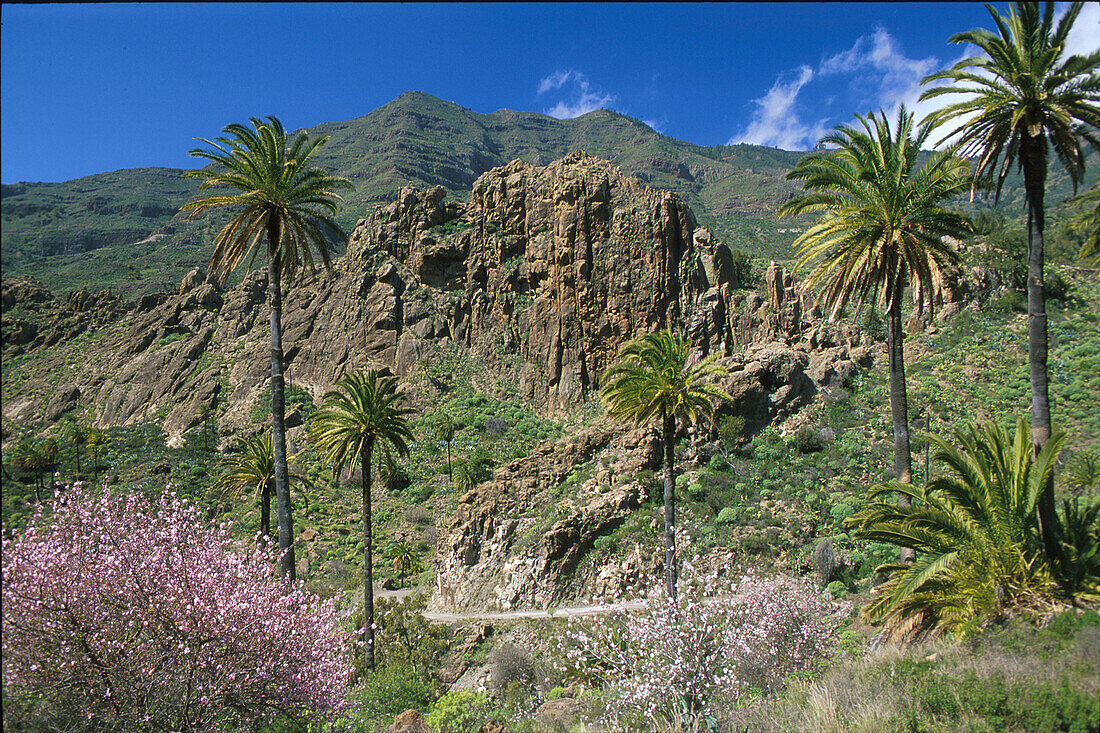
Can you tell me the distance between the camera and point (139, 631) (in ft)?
24.8

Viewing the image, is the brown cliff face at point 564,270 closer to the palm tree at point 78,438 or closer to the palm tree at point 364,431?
the palm tree at point 78,438

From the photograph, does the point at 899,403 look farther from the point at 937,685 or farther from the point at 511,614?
the point at 511,614

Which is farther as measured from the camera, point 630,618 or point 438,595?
point 438,595

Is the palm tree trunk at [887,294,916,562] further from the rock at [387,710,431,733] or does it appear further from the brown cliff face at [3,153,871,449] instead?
the brown cliff face at [3,153,871,449]

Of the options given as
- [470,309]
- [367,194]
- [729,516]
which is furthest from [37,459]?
[367,194]

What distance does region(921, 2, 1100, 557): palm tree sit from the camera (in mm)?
10727

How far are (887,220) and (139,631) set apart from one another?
16.7 meters

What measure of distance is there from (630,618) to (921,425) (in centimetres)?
2845

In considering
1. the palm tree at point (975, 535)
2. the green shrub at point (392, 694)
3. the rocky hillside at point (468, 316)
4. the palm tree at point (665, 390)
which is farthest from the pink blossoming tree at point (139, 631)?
the rocky hillside at point (468, 316)

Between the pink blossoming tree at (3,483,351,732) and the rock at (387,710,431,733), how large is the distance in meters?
1.60

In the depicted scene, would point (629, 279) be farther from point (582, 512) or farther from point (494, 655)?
point (494, 655)

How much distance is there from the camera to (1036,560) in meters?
9.84

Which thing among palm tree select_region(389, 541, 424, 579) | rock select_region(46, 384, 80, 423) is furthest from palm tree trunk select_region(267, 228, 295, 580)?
rock select_region(46, 384, 80, 423)

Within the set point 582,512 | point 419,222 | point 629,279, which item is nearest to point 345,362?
point 419,222
